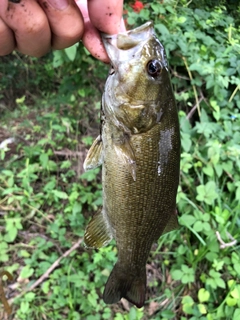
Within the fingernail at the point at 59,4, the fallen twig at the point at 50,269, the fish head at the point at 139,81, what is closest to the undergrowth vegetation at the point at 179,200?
the fallen twig at the point at 50,269

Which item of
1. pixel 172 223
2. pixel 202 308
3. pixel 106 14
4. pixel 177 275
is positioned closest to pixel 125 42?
pixel 106 14

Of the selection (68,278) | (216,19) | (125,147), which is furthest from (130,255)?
(216,19)

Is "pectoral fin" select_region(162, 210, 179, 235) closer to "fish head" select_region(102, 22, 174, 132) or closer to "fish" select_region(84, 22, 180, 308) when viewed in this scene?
"fish" select_region(84, 22, 180, 308)

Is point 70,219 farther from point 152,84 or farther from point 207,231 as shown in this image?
point 152,84

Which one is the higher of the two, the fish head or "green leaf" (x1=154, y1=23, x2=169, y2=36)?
the fish head

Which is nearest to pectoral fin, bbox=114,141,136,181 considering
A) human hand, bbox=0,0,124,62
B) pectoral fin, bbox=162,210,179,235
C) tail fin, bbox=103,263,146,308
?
pectoral fin, bbox=162,210,179,235
